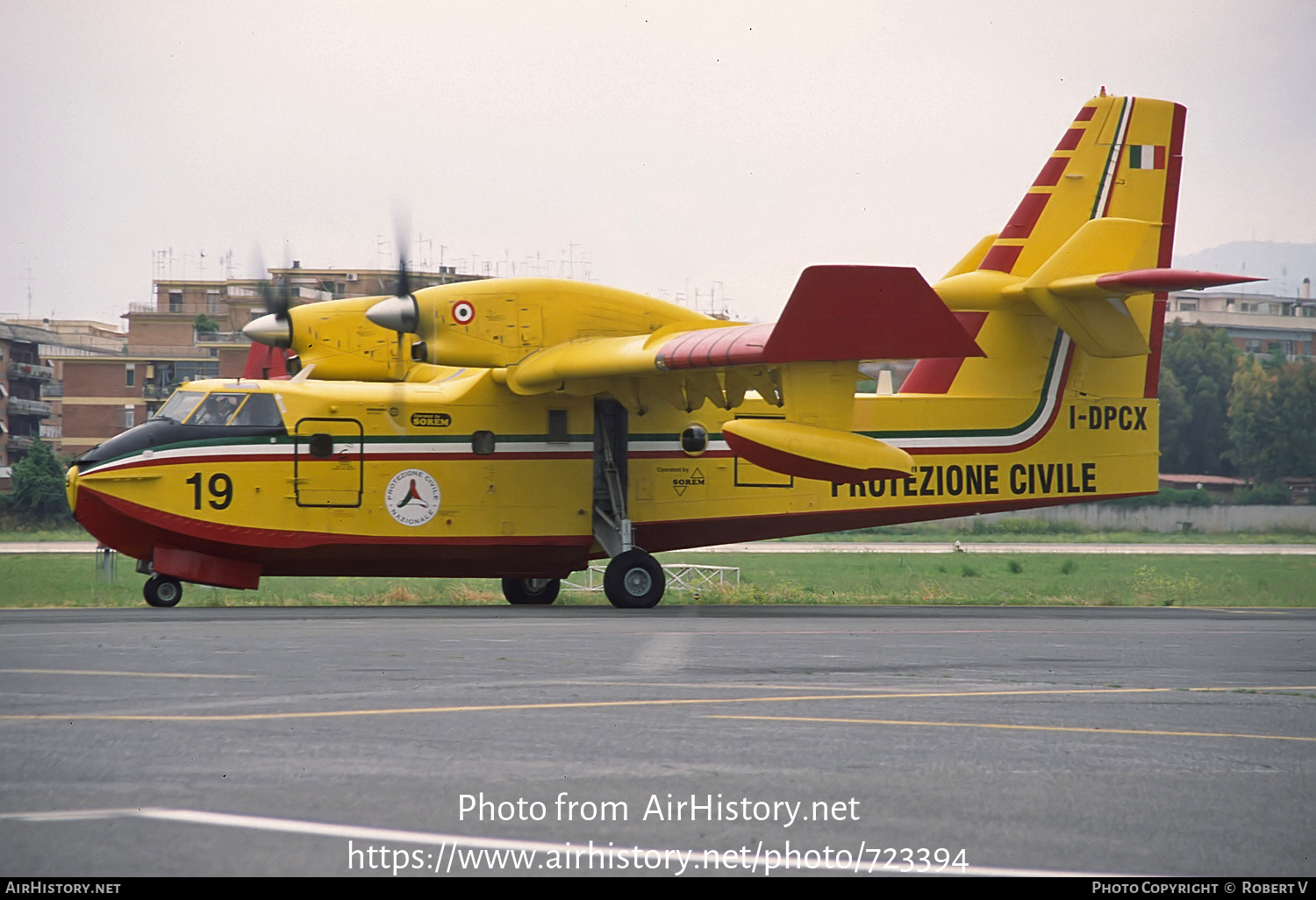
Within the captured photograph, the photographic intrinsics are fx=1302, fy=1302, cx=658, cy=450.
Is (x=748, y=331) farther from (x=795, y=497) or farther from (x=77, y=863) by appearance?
(x=77, y=863)

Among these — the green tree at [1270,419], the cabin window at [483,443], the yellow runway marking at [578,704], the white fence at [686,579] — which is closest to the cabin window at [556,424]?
the cabin window at [483,443]

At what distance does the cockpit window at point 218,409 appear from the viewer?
17.9 meters

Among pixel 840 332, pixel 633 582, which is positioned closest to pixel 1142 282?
pixel 840 332

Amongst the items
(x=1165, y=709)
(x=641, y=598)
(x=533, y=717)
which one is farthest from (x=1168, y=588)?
(x=533, y=717)

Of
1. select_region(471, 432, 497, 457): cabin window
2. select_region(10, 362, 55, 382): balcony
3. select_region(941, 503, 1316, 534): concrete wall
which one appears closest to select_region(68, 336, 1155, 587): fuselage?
select_region(471, 432, 497, 457): cabin window

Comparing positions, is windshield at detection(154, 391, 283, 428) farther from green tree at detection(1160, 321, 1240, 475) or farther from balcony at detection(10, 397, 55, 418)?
balcony at detection(10, 397, 55, 418)

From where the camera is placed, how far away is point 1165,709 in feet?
25.7

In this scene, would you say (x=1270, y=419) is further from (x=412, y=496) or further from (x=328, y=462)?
(x=328, y=462)

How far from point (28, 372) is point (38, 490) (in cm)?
3771

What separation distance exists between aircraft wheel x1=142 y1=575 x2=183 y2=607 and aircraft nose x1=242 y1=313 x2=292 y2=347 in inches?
157

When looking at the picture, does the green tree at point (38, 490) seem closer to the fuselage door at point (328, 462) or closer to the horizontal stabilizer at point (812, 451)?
the fuselage door at point (328, 462)

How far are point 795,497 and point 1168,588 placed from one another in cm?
903

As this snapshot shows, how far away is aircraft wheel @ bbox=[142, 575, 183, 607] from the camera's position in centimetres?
1794

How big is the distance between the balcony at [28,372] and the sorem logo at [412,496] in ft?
249
